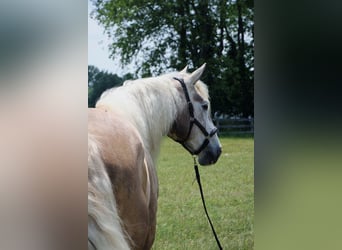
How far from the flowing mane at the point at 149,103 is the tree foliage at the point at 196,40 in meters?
0.21

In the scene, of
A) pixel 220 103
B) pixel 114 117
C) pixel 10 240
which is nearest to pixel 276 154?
pixel 220 103

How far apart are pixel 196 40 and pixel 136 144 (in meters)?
0.72

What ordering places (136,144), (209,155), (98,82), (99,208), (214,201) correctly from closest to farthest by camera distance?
1. (99,208)
2. (136,144)
3. (98,82)
4. (209,155)
5. (214,201)

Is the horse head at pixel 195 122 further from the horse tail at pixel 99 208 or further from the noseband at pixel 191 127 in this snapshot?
the horse tail at pixel 99 208

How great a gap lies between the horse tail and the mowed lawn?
61cm

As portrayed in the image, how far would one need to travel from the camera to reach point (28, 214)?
5.19ft

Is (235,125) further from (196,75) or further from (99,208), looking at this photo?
(99,208)

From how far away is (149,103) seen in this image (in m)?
1.64

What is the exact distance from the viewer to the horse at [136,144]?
1328 millimetres

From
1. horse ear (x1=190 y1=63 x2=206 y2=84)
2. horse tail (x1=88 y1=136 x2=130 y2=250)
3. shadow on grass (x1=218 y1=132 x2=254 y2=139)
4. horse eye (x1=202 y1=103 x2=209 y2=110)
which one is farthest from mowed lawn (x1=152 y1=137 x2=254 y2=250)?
horse tail (x1=88 y1=136 x2=130 y2=250)

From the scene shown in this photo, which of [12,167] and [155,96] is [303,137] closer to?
[155,96]

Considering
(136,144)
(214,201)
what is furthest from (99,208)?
(214,201)

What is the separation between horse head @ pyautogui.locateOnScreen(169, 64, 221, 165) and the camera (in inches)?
70.2

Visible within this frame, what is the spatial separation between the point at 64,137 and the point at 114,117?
0.23 m
